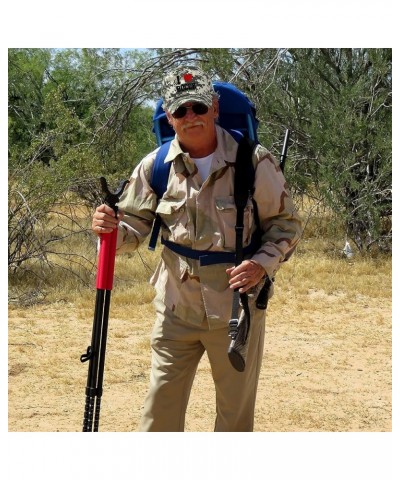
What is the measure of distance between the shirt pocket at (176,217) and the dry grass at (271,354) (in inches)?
89.5

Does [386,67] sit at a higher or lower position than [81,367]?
higher

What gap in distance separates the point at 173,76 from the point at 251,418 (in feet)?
4.28

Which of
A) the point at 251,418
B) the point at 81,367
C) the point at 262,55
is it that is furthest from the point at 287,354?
the point at 262,55

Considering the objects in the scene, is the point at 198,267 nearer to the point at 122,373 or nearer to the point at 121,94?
the point at 122,373

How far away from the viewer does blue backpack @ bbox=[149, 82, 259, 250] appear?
2.74 meters

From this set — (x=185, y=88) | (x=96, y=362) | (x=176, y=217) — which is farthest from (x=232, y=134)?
(x=96, y=362)

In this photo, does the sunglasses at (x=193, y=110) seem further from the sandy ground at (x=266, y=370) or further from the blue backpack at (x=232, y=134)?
the sandy ground at (x=266, y=370)

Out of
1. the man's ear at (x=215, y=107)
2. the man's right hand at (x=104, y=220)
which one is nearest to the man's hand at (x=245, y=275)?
the man's right hand at (x=104, y=220)

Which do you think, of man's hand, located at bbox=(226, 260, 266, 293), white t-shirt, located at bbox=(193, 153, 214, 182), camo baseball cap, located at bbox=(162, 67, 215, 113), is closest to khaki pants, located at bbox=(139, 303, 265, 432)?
man's hand, located at bbox=(226, 260, 266, 293)

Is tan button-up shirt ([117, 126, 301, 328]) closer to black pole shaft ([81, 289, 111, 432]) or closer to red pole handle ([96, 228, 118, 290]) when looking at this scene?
red pole handle ([96, 228, 118, 290])

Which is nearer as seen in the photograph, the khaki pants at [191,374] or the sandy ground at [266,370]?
the khaki pants at [191,374]

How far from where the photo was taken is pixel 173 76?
2768 millimetres

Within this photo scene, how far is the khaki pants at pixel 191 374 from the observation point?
111 inches

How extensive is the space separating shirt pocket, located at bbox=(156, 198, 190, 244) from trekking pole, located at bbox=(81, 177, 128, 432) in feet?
0.57
